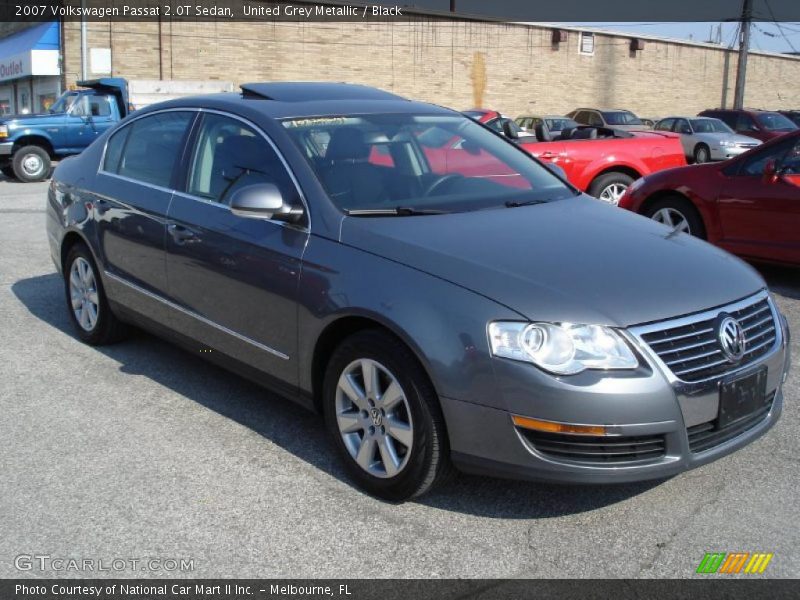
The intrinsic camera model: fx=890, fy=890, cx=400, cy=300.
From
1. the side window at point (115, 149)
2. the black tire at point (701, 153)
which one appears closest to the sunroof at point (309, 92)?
the side window at point (115, 149)

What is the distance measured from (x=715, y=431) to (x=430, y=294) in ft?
3.97

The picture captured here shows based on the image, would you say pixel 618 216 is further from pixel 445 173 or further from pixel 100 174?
pixel 100 174

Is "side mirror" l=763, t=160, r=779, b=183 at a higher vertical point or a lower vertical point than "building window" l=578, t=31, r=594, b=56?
lower

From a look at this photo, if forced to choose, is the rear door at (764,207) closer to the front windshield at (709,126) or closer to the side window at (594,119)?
the front windshield at (709,126)

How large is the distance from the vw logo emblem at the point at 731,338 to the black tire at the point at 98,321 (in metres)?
3.82

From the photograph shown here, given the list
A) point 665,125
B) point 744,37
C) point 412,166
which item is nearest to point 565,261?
point 412,166

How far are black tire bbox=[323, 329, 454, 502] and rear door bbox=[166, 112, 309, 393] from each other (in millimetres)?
479

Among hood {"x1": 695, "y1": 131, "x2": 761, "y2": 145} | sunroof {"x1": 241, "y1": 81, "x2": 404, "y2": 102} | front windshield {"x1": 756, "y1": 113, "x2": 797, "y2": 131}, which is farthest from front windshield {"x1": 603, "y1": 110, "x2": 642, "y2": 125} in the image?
sunroof {"x1": 241, "y1": 81, "x2": 404, "y2": 102}

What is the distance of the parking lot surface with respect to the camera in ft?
10.7

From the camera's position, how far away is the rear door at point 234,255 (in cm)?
409

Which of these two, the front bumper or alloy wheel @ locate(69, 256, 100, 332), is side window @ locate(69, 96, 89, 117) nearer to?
alloy wheel @ locate(69, 256, 100, 332)

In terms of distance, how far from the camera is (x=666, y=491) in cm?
379

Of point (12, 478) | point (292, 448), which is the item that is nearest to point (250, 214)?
point (292, 448)

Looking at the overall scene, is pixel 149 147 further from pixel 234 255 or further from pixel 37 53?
pixel 37 53
